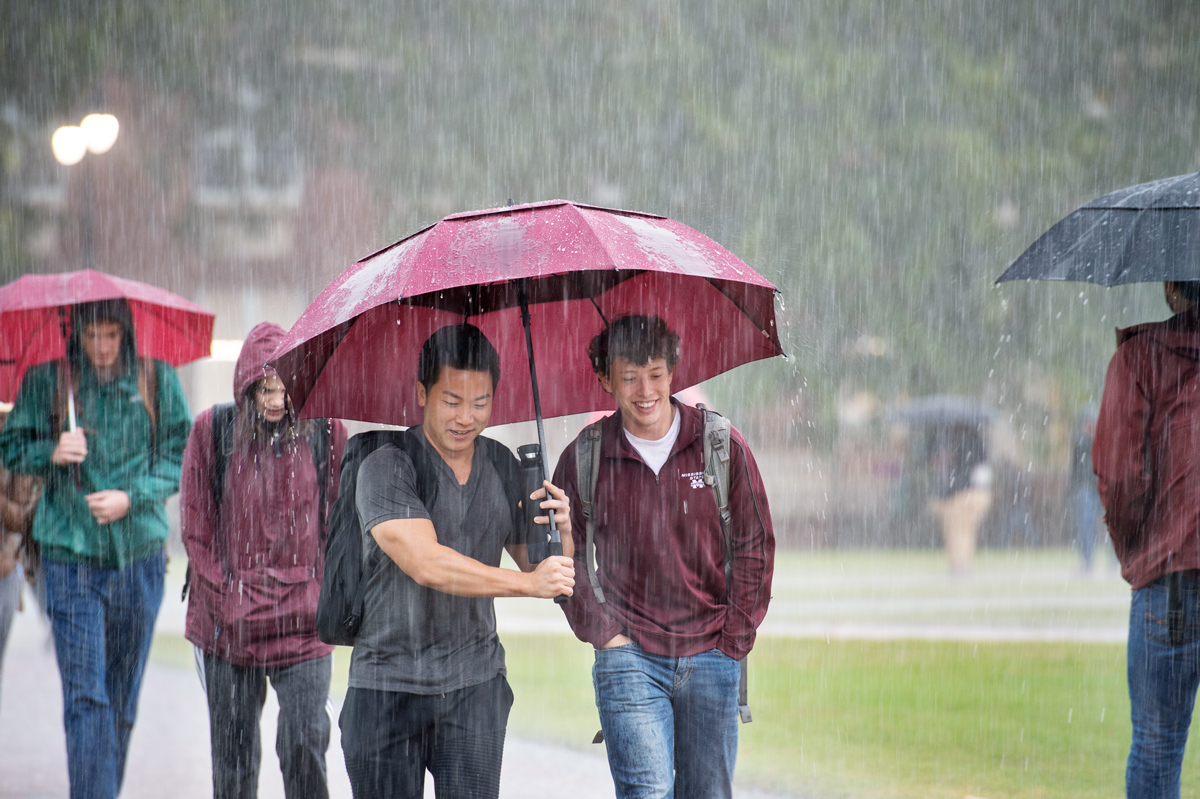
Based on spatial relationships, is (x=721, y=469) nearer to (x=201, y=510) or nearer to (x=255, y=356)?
(x=255, y=356)

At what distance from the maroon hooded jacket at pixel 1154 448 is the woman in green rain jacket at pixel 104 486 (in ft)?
12.8

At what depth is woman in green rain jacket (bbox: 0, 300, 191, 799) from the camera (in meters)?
5.52

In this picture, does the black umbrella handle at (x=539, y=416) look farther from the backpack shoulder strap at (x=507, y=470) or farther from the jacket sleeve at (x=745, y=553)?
the jacket sleeve at (x=745, y=553)

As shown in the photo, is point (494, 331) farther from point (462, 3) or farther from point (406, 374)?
point (462, 3)

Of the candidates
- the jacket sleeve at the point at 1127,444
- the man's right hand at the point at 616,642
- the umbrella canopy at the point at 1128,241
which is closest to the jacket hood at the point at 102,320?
the man's right hand at the point at 616,642

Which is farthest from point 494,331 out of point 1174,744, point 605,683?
point 1174,744

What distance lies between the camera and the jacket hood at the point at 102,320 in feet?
18.8

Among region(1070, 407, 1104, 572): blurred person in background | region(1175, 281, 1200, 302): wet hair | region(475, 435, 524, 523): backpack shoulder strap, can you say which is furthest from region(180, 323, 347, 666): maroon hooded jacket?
region(1070, 407, 1104, 572): blurred person in background

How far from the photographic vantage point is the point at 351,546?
3.80m

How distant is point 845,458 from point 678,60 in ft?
28.7

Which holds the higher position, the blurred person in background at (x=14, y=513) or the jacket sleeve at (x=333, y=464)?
the jacket sleeve at (x=333, y=464)

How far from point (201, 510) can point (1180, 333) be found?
3.62 m

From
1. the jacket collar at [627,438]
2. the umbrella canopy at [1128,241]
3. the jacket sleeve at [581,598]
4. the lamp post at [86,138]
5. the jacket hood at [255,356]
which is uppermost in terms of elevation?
the lamp post at [86,138]

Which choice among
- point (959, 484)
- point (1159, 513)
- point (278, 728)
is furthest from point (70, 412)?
point (959, 484)
